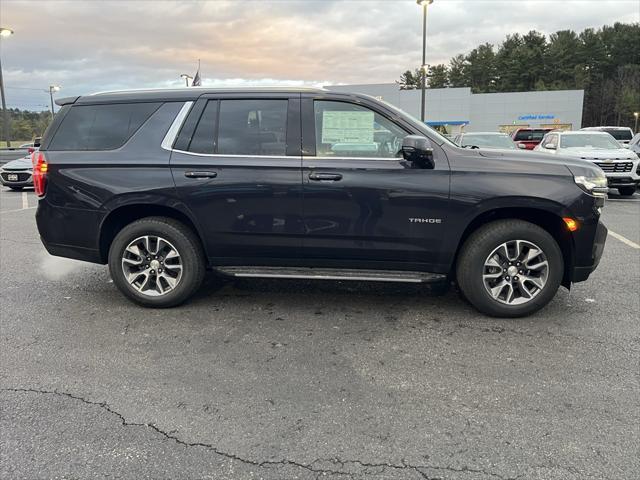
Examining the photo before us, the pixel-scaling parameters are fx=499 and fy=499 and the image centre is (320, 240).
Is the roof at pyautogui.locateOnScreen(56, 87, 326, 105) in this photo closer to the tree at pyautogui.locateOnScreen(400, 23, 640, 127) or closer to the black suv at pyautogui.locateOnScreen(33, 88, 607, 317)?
the black suv at pyautogui.locateOnScreen(33, 88, 607, 317)

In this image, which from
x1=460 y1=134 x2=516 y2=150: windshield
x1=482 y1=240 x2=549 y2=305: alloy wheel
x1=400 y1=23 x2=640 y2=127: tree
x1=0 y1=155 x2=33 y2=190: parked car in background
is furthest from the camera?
x1=400 y1=23 x2=640 y2=127: tree

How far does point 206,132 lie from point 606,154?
1210 centimetres

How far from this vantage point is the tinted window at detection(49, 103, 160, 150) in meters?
4.46

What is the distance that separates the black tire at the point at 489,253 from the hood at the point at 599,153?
10006 mm

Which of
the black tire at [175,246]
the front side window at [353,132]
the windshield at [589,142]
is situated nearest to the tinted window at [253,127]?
the front side window at [353,132]

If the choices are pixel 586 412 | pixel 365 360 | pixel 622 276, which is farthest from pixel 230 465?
pixel 622 276

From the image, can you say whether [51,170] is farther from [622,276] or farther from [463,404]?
[622,276]

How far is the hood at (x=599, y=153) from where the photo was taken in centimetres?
1282

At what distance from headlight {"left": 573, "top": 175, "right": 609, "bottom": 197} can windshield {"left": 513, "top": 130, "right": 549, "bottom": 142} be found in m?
24.1

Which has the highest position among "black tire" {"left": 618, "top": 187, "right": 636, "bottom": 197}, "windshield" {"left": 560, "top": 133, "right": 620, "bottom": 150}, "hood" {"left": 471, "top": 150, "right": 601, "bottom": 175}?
"windshield" {"left": 560, "top": 133, "right": 620, "bottom": 150}

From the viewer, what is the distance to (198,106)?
173 inches

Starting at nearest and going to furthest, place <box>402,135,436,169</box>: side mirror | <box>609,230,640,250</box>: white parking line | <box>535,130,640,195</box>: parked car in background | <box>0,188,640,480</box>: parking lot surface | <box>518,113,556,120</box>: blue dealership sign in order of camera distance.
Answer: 1. <box>0,188,640,480</box>: parking lot surface
2. <box>402,135,436,169</box>: side mirror
3. <box>609,230,640,250</box>: white parking line
4. <box>535,130,640,195</box>: parked car in background
5. <box>518,113,556,120</box>: blue dealership sign

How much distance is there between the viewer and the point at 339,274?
4.30 metres

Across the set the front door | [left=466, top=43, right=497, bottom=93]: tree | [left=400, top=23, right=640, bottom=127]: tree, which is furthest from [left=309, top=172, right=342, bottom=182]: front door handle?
[left=466, top=43, right=497, bottom=93]: tree
